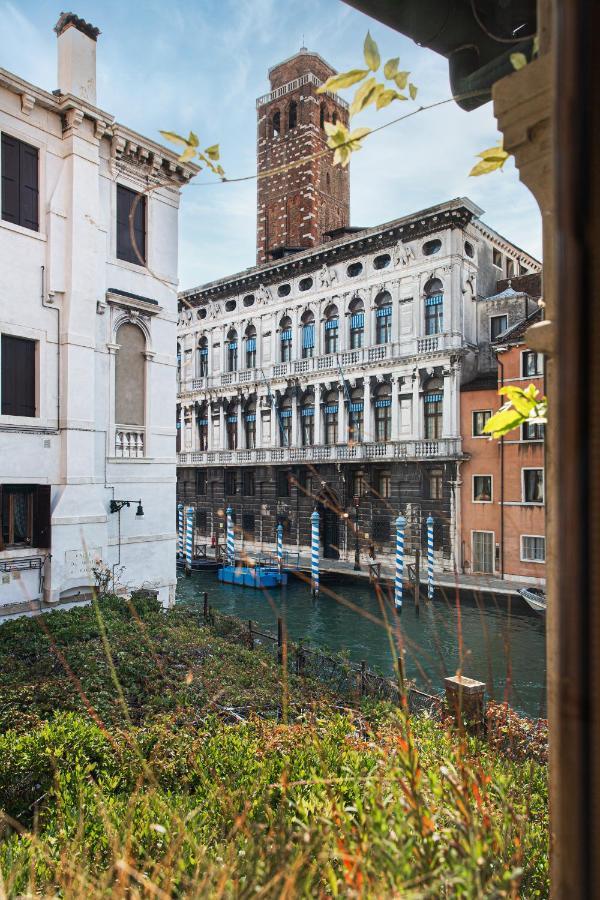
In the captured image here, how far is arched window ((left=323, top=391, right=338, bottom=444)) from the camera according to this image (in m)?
28.1

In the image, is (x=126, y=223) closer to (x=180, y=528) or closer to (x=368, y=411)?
(x=368, y=411)

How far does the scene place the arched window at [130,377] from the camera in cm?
1197

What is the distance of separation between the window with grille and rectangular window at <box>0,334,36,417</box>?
1799 cm

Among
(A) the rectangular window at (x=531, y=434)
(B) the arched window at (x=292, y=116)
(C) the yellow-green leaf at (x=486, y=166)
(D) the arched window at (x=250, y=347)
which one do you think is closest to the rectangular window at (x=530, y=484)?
(A) the rectangular window at (x=531, y=434)

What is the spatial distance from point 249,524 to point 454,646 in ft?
54.7

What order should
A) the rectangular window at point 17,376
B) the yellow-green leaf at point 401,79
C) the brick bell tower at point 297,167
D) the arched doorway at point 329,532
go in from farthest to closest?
1. the brick bell tower at point 297,167
2. the arched doorway at point 329,532
3. the rectangular window at point 17,376
4. the yellow-green leaf at point 401,79

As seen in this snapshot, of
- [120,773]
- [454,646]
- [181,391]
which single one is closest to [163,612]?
[120,773]

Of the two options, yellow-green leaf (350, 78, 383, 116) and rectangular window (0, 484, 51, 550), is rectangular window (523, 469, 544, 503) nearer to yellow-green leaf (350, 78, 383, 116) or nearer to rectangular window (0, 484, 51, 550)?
rectangular window (0, 484, 51, 550)

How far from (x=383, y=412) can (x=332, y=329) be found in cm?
511

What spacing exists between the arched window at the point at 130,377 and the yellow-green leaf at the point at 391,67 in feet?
35.6

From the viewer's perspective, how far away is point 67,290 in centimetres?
1074

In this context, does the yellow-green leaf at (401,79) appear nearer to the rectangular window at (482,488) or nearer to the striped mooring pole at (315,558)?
the striped mooring pole at (315,558)

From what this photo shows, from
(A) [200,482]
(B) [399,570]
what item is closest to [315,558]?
(B) [399,570]

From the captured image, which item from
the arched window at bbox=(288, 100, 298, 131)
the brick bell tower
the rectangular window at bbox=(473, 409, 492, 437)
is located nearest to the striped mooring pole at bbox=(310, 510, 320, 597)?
the rectangular window at bbox=(473, 409, 492, 437)
